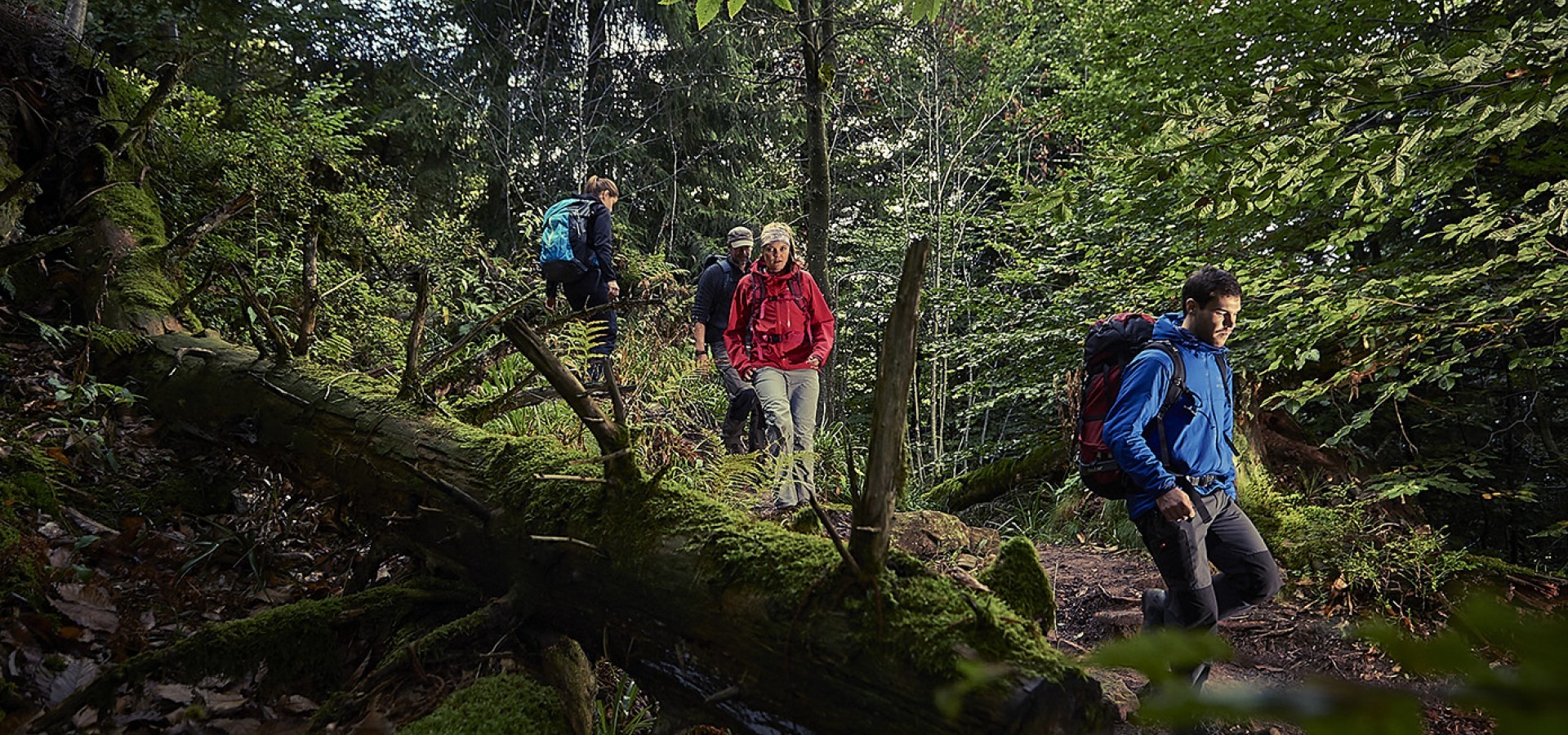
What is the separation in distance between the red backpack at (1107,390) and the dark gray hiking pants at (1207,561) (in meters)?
0.23

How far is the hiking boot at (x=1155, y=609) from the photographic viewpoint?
12.0 ft

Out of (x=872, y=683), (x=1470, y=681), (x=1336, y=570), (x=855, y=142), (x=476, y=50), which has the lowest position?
(x=1336, y=570)

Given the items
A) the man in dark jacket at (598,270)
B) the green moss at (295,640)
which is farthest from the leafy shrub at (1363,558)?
the man in dark jacket at (598,270)

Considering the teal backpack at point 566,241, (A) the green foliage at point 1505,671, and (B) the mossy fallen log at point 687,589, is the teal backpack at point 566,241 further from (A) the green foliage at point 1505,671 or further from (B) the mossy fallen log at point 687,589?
(A) the green foliage at point 1505,671

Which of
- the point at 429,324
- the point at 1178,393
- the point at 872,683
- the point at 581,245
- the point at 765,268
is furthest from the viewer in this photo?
the point at 429,324

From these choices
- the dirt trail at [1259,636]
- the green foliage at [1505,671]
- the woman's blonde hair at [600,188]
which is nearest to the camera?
the green foliage at [1505,671]

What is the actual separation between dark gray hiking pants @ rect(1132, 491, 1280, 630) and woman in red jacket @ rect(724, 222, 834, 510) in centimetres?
282

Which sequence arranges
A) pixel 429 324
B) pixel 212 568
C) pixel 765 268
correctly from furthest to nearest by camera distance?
pixel 429 324
pixel 765 268
pixel 212 568

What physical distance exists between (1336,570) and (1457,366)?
144 inches

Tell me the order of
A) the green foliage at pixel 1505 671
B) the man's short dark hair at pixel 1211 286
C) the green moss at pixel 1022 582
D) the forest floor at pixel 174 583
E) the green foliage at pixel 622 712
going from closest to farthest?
the green foliage at pixel 1505 671, the green moss at pixel 1022 582, the forest floor at pixel 174 583, the green foliage at pixel 622 712, the man's short dark hair at pixel 1211 286

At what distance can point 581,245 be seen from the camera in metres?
7.25

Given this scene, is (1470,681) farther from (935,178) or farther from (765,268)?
(935,178)

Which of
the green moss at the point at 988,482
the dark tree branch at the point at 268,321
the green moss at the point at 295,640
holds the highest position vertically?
the dark tree branch at the point at 268,321

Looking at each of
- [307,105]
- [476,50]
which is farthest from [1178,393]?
[476,50]
